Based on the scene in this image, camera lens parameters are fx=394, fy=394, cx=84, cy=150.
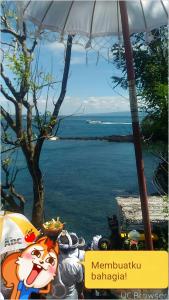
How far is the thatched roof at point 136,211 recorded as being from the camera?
642 cm

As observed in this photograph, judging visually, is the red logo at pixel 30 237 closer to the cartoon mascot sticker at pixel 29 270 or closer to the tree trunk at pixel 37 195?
the cartoon mascot sticker at pixel 29 270

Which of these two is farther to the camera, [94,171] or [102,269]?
[94,171]

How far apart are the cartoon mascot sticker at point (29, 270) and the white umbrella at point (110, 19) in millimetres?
1132

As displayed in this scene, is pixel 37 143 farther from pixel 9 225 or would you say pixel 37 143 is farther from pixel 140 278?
pixel 140 278

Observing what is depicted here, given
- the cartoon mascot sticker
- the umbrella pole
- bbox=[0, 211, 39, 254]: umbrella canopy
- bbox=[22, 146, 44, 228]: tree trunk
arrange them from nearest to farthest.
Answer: the umbrella pole < the cartoon mascot sticker < bbox=[0, 211, 39, 254]: umbrella canopy < bbox=[22, 146, 44, 228]: tree trunk

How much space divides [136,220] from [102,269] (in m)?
2.59

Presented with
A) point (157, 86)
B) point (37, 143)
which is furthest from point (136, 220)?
point (157, 86)

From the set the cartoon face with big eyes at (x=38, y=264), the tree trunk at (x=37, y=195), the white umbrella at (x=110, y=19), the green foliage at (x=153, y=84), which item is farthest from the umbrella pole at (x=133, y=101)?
the green foliage at (x=153, y=84)

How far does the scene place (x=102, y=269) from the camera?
4.15 m

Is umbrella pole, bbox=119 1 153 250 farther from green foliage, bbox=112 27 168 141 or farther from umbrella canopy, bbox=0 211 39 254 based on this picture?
green foliage, bbox=112 27 168 141

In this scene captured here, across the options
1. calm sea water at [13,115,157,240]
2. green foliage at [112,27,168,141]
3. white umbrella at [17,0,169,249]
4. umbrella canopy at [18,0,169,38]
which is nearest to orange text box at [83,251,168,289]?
white umbrella at [17,0,169,249]

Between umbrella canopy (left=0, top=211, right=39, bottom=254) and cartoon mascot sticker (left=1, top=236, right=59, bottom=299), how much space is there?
0.08m

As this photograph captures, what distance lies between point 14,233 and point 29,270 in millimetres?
434

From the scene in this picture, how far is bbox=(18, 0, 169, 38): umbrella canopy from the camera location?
400 cm
